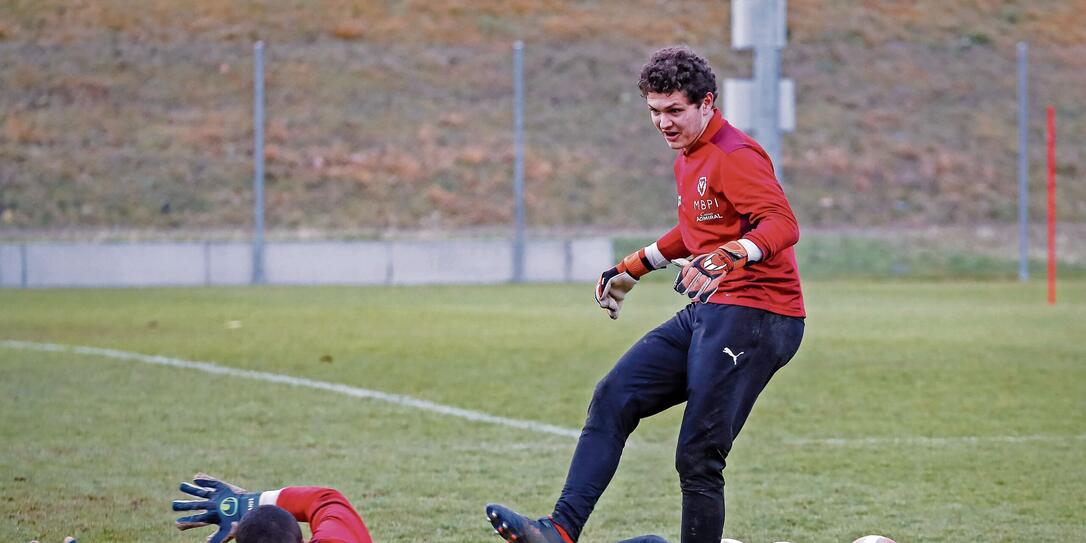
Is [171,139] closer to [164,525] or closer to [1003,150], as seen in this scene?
[1003,150]

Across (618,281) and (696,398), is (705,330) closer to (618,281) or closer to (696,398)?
(696,398)

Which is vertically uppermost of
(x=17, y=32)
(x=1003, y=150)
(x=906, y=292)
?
(x=17, y=32)

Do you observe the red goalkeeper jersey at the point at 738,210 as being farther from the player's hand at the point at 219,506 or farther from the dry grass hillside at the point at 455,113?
the dry grass hillside at the point at 455,113

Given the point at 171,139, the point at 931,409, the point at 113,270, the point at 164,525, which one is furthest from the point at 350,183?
the point at 164,525

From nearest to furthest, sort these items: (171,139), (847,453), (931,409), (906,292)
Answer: (847,453)
(931,409)
(906,292)
(171,139)

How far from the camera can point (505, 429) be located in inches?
351

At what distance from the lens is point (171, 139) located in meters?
35.4

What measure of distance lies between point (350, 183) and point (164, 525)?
3011cm

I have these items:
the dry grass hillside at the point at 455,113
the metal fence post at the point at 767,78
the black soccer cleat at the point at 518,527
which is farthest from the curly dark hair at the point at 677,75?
the dry grass hillside at the point at 455,113

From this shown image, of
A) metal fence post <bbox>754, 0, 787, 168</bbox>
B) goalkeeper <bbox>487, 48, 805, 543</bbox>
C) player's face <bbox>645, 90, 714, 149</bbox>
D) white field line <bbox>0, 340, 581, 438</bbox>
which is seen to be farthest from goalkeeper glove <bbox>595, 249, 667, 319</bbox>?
metal fence post <bbox>754, 0, 787, 168</bbox>

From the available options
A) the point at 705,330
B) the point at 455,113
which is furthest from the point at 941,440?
the point at 455,113

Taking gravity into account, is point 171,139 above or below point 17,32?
below

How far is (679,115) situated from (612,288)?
80 centimetres

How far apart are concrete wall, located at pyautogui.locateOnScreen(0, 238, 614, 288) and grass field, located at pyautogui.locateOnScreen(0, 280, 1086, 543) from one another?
6.97 meters
